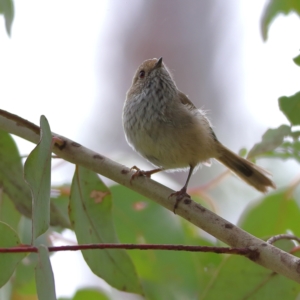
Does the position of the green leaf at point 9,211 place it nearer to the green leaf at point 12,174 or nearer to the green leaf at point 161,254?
the green leaf at point 12,174

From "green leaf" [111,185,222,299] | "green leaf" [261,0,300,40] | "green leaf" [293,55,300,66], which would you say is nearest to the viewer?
"green leaf" [293,55,300,66]

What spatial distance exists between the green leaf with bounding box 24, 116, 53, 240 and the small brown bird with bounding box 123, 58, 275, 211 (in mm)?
996

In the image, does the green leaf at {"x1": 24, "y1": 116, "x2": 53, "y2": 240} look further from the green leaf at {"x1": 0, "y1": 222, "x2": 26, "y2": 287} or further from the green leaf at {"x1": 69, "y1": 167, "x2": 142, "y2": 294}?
the green leaf at {"x1": 69, "y1": 167, "x2": 142, "y2": 294}

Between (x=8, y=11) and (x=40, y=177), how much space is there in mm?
772

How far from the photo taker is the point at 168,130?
8.38ft

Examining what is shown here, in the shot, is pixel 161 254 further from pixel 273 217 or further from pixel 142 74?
pixel 142 74

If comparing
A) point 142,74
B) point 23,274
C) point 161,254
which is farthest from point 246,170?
point 23,274

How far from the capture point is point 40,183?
1.44 meters

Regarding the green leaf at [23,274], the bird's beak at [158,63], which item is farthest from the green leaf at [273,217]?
the bird's beak at [158,63]

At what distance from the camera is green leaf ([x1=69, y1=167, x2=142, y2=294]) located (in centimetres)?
183

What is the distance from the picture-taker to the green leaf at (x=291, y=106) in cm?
186

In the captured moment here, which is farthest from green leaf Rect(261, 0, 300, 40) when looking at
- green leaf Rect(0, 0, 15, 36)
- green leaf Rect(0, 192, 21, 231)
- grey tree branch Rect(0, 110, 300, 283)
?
green leaf Rect(0, 192, 21, 231)

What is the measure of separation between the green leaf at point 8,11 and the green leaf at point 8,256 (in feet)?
2.63

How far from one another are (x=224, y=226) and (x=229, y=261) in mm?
469
